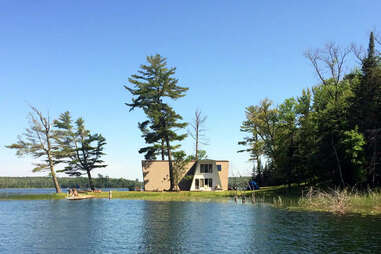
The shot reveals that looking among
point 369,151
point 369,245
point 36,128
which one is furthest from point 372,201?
point 36,128

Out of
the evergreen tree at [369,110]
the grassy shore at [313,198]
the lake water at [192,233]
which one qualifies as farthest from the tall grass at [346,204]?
the evergreen tree at [369,110]

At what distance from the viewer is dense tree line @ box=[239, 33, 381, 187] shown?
4028 centimetres

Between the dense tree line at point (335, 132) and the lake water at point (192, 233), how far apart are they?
1440 centimetres

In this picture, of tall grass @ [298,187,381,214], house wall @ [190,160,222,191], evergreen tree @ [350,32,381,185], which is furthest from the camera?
house wall @ [190,160,222,191]

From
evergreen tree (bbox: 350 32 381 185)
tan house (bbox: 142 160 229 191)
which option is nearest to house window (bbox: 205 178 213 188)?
tan house (bbox: 142 160 229 191)

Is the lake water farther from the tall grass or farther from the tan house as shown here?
the tan house

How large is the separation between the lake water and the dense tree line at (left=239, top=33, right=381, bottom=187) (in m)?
14.4

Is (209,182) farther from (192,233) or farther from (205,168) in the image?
(192,233)

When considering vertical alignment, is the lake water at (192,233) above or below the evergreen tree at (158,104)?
below

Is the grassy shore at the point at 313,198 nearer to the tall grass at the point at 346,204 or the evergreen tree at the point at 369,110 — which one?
the tall grass at the point at 346,204

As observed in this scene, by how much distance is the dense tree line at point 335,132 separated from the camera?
4028cm

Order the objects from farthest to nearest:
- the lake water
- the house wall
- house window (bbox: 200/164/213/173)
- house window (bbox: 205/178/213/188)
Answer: house window (bbox: 200/164/213/173) → house window (bbox: 205/178/213/188) → the house wall → the lake water

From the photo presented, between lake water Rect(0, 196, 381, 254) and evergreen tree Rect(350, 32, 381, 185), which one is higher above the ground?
evergreen tree Rect(350, 32, 381, 185)

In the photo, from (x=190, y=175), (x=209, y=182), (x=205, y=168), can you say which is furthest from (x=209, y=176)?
(x=190, y=175)
